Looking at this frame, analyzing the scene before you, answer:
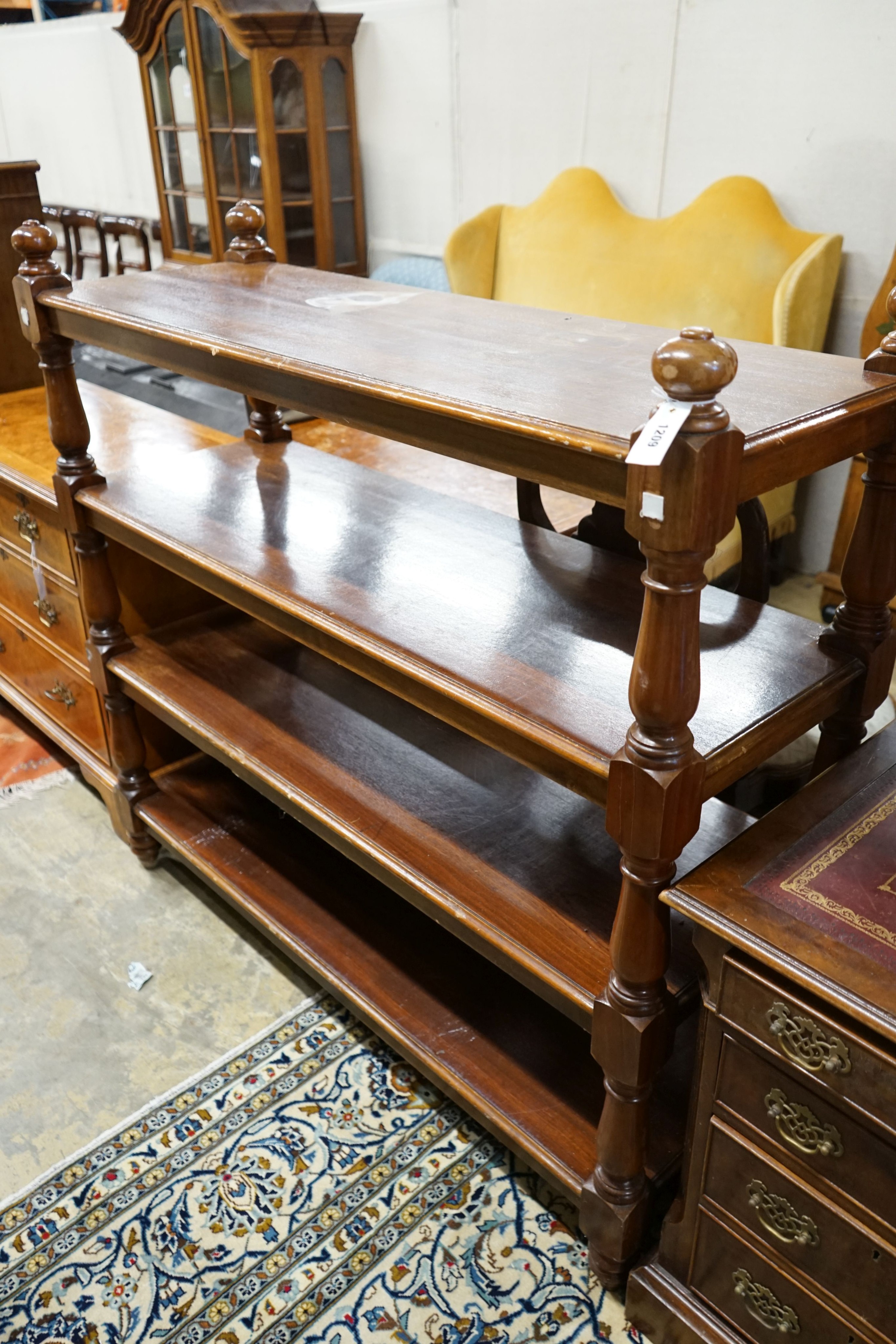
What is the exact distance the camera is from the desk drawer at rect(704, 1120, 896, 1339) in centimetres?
123

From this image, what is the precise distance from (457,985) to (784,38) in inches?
126

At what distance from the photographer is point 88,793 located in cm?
302

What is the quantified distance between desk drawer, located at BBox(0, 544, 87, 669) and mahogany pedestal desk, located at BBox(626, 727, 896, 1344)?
1.83 metres

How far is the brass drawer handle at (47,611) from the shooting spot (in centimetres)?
270

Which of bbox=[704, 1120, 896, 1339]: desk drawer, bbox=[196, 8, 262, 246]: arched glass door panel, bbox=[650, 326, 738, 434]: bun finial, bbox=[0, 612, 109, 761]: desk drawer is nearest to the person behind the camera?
bbox=[650, 326, 738, 434]: bun finial

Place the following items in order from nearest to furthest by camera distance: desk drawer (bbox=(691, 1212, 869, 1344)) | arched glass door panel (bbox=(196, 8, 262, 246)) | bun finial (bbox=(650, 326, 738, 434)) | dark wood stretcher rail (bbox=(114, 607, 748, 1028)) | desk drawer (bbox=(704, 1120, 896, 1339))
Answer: bun finial (bbox=(650, 326, 738, 434))
desk drawer (bbox=(704, 1120, 896, 1339))
desk drawer (bbox=(691, 1212, 869, 1344))
dark wood stretcher rail (bbox=(114, 607, 748, 1028))
arched glass door panel (bbox=(196, 8, 262, 246))

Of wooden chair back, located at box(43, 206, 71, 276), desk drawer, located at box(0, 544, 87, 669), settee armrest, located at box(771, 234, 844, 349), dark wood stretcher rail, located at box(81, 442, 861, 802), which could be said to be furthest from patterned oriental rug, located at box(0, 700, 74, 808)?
wooden chair back, located at box(43, 206, 71, 276)

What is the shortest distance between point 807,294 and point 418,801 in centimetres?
241

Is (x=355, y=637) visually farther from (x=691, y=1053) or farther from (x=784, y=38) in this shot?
(x=784, y=38)

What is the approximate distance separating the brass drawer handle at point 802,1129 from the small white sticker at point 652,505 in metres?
0.72

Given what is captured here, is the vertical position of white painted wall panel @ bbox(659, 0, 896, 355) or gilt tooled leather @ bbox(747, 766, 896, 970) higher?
white painted wall panel @ bbox(659, 0, 896, 355)

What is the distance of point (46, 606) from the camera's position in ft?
8.90

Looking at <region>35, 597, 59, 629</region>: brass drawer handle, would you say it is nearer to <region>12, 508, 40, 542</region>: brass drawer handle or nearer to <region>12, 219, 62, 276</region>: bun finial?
<region>12, 508, 40, 542</region>: brass drawer handle

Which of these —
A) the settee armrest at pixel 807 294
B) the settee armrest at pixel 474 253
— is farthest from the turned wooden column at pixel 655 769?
the settee armrest at pixel 474 253
